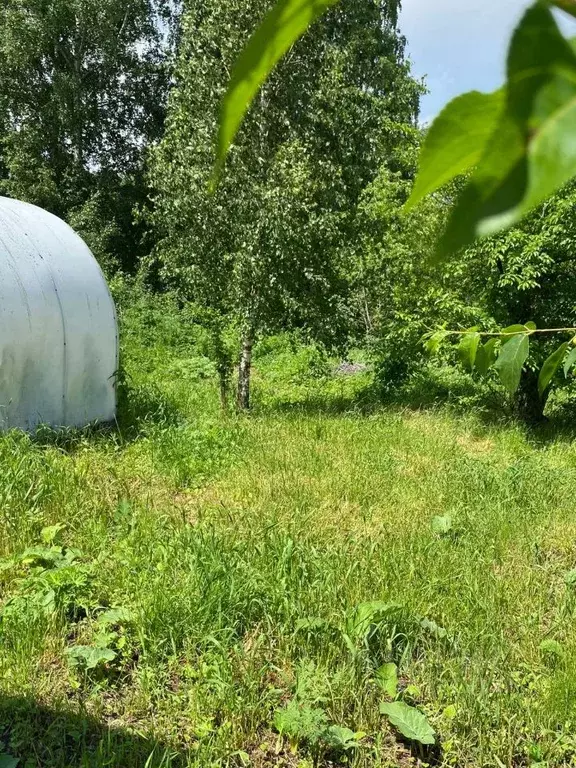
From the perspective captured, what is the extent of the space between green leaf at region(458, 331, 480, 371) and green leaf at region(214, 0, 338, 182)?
1.10 metres

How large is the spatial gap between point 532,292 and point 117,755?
20.4 feet

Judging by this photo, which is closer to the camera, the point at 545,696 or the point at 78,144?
the point at 545,696

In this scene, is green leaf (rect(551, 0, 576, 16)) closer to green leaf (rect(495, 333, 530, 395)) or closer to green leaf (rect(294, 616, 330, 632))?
green leaf (rect(495, 333, 530, 395))

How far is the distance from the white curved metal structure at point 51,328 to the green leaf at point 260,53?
5.06m

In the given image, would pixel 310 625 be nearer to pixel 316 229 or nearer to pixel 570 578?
pixel 570 578

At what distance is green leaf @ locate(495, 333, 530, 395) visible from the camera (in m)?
0.78

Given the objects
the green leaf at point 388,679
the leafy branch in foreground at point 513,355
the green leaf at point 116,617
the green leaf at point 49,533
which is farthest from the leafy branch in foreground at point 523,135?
the green leaf at point 49,533

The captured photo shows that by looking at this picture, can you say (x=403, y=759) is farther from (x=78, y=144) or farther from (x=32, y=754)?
(x=78, y=144)

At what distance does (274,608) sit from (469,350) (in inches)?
82.5

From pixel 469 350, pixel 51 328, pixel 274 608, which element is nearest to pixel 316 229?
pixel 51 328

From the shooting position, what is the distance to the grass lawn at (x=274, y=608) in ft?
8.00

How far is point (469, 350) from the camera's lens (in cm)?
131

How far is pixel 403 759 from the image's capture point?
2.44 meters

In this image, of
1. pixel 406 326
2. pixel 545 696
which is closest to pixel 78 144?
pixel 406 326
